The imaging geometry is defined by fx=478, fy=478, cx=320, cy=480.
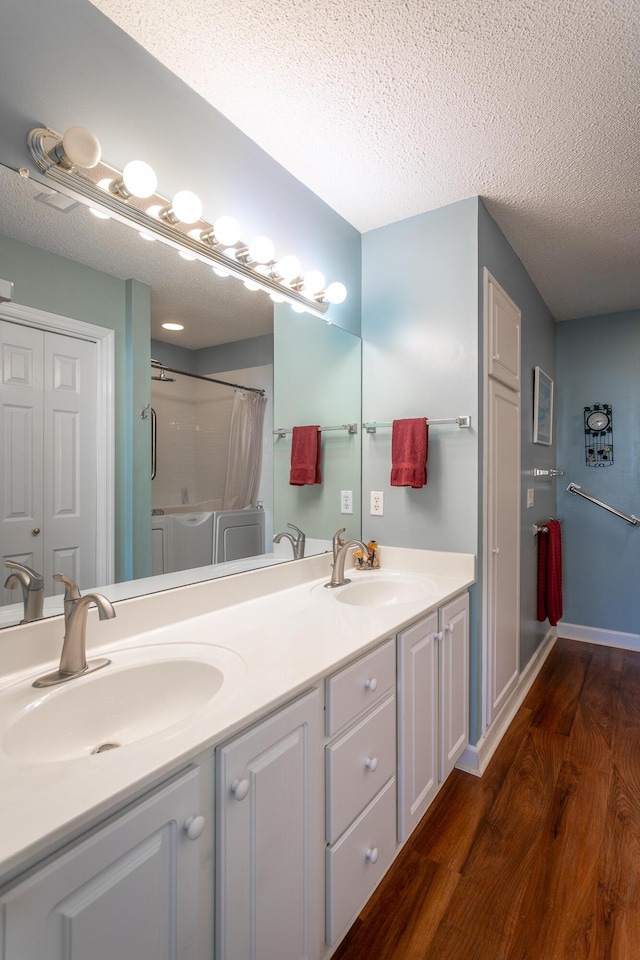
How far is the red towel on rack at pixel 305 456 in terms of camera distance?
1.95 meters

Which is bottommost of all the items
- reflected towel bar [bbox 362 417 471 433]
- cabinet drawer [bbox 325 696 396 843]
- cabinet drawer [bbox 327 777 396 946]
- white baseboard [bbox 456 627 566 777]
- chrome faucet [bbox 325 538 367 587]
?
white baseboard [bbox 456 627 566 777]

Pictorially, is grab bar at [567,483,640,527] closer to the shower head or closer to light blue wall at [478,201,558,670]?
light blue wall at [478,201,558,670]

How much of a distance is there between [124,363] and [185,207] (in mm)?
443

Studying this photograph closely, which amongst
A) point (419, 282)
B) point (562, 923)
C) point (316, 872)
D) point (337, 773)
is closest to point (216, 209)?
point (419, 282)

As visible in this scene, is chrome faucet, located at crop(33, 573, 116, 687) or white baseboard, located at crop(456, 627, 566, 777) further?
white baseboard, located at crop(456, 627, 566, 777)

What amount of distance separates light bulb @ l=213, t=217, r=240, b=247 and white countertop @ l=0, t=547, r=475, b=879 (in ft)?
3.38

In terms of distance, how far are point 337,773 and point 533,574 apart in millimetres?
2192

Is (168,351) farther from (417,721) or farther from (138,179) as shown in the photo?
(417,721)

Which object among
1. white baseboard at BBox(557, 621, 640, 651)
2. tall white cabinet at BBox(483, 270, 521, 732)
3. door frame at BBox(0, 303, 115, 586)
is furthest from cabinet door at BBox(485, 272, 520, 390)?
white baseboard at BBox(557, 621, 640, 651)

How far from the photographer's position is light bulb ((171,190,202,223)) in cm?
126

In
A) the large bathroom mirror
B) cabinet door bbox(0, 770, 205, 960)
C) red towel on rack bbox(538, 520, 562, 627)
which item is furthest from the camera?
red towel on rack bbox(538, 520, 562, 627)

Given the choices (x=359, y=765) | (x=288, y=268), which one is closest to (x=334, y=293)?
(x=288, y=268)

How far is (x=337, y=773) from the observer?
44.1 inches

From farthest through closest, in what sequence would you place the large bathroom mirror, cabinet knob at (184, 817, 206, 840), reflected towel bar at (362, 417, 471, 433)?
reflected towel bar at (362, 417, 471, 433) < the large bathroom mirror < cabinet knob at (184, 817, 206, 840)
